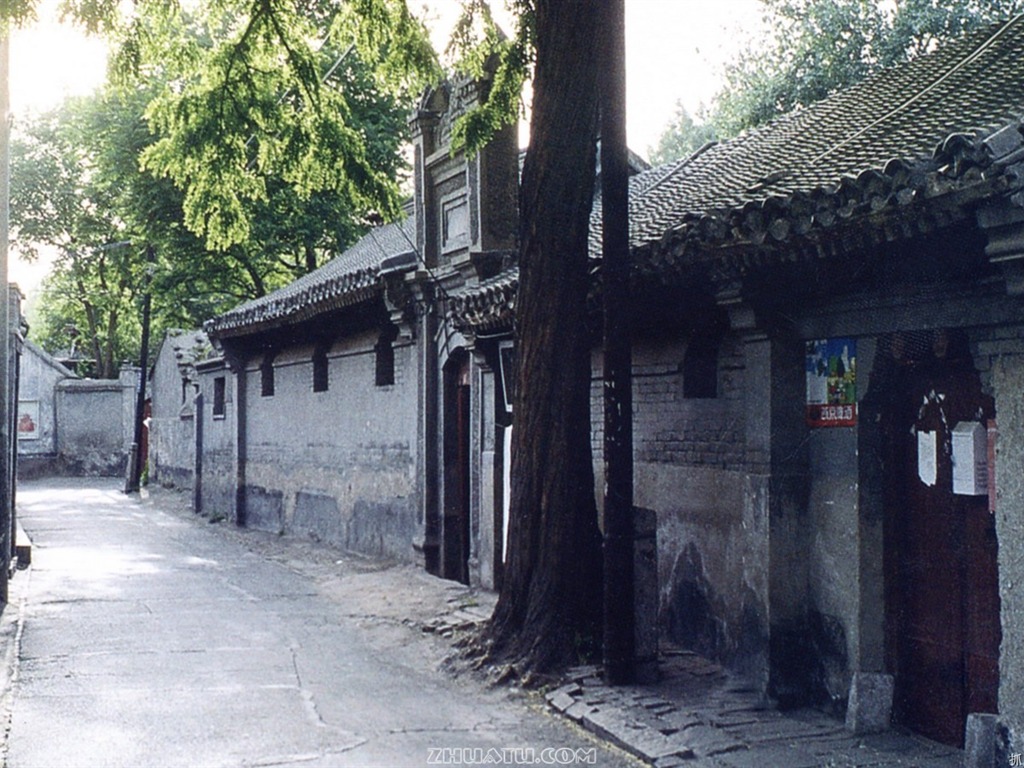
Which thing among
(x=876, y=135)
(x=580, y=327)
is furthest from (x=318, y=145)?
(x=876, y=135)

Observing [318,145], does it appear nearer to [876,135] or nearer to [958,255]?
[876,135]

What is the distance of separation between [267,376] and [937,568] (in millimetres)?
15588

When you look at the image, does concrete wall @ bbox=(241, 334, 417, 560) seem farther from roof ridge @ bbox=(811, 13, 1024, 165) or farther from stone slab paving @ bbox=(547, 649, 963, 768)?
roof ridge @ bbox=(811, 13, 1024, 165)

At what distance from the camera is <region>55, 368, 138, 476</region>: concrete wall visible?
1678 inches

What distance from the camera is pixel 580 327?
8906 millimetres

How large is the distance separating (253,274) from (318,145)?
64.0ft

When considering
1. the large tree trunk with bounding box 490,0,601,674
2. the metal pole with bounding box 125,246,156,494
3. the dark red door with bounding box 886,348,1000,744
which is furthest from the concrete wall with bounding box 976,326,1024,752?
the metal pole with bounding box 125,246,156,494

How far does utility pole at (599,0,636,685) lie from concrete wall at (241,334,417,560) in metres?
6.99

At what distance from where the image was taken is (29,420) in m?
41.8

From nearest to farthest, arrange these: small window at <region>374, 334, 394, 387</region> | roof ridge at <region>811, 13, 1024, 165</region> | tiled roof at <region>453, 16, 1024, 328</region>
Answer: tiled roof at <region>453, 16, 1024, 328</region> → roof ridge at <region>811, 13, 1024, 165</region> → small window at <region>374, 334, 394, 387</region>

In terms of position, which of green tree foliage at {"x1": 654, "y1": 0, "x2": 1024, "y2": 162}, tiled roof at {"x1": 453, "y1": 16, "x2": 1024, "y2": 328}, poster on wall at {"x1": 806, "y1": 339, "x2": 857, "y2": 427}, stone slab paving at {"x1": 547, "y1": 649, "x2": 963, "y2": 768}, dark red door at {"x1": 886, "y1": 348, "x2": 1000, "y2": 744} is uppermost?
green tree foliage at {"x1": 654, "y1": 0, "x2": 1024, "y2": 162}

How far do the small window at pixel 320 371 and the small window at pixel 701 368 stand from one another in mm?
10007

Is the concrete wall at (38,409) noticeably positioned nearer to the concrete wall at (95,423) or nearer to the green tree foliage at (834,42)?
the concrete wall at (95,423)

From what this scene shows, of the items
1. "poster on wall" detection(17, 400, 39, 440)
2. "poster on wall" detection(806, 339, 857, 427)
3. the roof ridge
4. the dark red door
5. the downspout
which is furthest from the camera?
"poster on wall" detection(17, 400, 39, 440)
